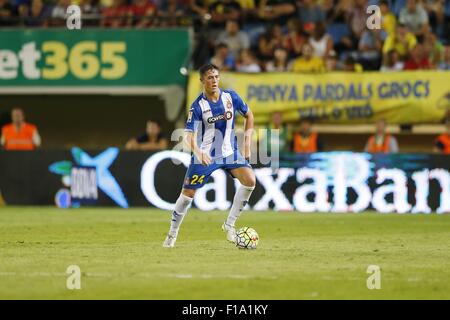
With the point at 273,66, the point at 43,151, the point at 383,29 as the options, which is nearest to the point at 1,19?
the point at 43,151

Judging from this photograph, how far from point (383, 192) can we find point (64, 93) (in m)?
7.85

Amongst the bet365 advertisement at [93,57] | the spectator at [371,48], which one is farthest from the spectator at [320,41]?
the bet365 advertisement at [93,57]

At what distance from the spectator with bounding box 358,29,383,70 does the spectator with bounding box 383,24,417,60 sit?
18 cm

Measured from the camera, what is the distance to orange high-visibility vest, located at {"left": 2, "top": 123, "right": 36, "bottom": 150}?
75.9 feet

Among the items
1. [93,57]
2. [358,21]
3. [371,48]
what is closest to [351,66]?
[371,48]

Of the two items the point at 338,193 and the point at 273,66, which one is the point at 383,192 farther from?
the point at 273,66

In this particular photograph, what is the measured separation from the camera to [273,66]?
23.0 m

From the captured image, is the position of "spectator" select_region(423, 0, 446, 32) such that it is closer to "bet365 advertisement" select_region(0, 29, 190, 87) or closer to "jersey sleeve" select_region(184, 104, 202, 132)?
"bet365 advertisement" select_region(0, 29, 190, 87)

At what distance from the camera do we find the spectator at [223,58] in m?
22.7

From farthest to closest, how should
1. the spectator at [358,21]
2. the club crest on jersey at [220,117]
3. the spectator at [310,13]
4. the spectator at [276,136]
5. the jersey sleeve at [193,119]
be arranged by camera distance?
the spectator at [310,13]
the spectator at [358,21]
the spectator at [276,136]
the club crest on jersey at [220,117]
the jersey sleeve at [193,119]

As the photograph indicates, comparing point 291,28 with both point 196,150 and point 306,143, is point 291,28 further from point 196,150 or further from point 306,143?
point 196,150

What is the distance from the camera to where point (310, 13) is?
23719 mm

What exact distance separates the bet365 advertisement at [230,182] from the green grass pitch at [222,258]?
115 cm

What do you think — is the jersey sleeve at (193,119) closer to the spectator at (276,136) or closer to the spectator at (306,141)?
the spectator at (276,136)
